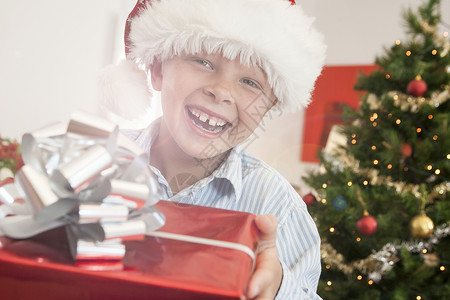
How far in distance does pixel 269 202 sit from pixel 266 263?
34cm

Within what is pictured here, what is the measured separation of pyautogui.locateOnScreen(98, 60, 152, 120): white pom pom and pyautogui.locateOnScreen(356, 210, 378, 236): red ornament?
902 mm

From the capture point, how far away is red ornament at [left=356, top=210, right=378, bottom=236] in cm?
138

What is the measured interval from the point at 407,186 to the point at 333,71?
1460mm

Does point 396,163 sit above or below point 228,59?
below

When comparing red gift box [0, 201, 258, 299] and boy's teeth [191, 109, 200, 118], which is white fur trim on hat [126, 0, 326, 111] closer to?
boy's teeth [191, 109, 200, 118]

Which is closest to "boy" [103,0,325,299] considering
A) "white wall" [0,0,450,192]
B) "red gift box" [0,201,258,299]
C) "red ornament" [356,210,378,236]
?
"red gift box" [0,201,258,299]

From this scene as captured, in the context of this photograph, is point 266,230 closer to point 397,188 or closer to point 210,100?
point 210,100

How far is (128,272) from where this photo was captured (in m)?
0.38

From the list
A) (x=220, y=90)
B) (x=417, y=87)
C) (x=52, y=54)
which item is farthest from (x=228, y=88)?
(x=52, y=54)

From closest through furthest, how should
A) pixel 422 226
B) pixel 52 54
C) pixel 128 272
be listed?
pixel 128 272, pixel 422 226, pixel 52 54

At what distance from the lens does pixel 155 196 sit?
443 millimetres

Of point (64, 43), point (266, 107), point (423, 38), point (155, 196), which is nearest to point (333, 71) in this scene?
point (423, 38)

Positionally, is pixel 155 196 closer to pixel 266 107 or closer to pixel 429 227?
pixel 266 107

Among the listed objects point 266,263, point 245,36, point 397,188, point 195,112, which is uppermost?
point 245,36
